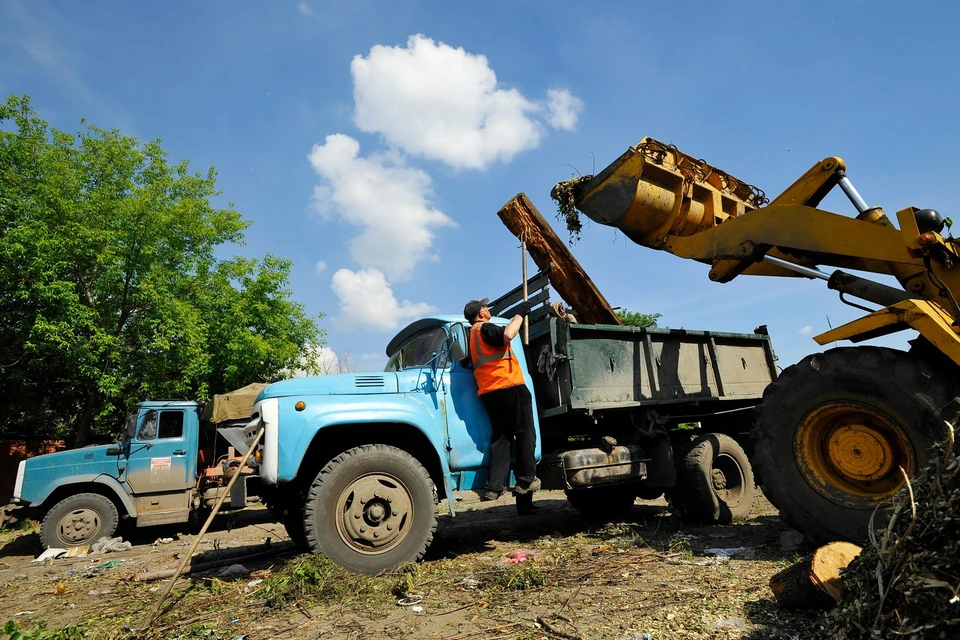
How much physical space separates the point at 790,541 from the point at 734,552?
0.47 meters

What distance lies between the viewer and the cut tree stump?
9.33 feet

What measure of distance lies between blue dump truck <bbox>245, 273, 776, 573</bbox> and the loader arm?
1139 millimetres

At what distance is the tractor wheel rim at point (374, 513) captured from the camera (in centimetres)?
429

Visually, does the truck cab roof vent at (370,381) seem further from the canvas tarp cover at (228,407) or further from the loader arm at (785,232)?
the canvas tarp cover at (228,407)

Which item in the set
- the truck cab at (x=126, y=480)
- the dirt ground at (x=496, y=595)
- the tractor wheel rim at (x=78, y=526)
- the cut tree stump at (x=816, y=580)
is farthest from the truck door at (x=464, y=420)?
the tractor wheel rim at (x=78, y=526)

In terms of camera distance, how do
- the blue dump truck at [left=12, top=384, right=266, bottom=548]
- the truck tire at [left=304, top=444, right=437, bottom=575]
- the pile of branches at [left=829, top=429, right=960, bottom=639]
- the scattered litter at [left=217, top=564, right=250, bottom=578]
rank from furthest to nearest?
the blue dump truck at [left=12, top=384, right=266, bottom=548]
the scattered litter at [left=217, top=564, right=250, bottom=578]
the truck tire at [left=304, top=444, right=437, bottom=575]
the pile of branches at [left=829, top=429, right=960, bottom=639]

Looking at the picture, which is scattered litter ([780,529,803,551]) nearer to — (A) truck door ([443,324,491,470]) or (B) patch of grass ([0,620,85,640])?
(A) truck door ([443,324,491,470])

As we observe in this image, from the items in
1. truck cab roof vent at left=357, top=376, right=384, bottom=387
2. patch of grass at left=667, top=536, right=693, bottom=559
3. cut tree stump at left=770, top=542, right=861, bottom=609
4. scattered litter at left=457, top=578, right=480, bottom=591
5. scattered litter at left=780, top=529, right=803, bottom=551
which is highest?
truck cab roof vent at left=357, top=376, right=384, bottom=387

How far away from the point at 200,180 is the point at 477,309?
15.5 metres

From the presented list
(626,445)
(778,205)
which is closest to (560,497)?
(626,445)

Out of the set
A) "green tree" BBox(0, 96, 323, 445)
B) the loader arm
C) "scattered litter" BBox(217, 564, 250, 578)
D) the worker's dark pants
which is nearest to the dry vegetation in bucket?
the loader arm

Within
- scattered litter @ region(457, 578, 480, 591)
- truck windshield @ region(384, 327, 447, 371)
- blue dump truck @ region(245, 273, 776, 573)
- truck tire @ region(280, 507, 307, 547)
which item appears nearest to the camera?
scattered litter @ region(457, 578, 480, 591)

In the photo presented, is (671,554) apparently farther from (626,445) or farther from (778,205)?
(778,205)

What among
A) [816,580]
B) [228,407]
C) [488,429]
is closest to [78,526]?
[228,407]
